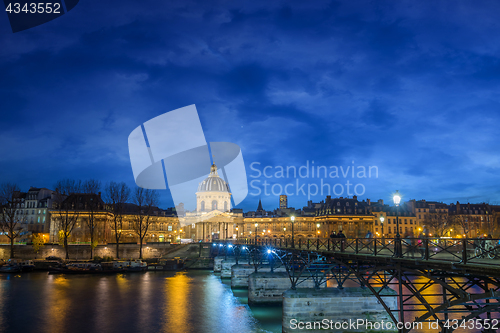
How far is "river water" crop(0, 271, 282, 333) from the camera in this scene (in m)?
32.2

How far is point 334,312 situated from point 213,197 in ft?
449

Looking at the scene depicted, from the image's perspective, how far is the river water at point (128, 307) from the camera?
106 feet

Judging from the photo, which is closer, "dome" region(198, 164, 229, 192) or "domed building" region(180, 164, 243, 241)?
"domed building" region(180, 164, 243, 241)

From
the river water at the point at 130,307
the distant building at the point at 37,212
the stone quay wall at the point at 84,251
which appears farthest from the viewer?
the distant building at the point at 37,212

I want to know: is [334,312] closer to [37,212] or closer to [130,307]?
[130,307]

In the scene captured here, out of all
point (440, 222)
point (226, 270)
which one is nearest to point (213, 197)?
point (440, 222)

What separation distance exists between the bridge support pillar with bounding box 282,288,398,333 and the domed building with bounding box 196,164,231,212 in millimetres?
133182

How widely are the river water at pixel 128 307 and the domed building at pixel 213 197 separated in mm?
101242

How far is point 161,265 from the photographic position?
77.8 meters

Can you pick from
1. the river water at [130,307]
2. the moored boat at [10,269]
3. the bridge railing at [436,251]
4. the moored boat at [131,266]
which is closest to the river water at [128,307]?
the river water at [130,307]

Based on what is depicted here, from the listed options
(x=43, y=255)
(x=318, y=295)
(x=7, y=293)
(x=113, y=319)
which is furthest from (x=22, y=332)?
(x=43, y=255)

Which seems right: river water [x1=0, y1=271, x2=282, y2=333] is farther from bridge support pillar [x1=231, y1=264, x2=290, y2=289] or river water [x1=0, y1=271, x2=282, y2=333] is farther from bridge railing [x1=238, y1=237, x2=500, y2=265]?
bridge railing [x1=238, y1=237, x2=500, y2=265]

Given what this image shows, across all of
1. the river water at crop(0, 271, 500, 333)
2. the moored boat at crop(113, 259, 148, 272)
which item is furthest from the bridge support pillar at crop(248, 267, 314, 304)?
the moored boat at crop(113, 259, 148, 272)

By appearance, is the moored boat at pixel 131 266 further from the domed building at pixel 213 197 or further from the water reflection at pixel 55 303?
the domed building at pixel 213 197
